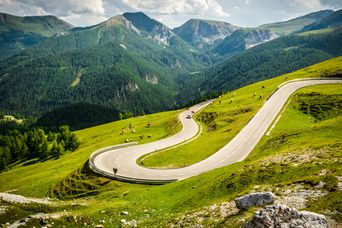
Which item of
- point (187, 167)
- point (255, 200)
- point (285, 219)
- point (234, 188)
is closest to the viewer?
point (285, 219)

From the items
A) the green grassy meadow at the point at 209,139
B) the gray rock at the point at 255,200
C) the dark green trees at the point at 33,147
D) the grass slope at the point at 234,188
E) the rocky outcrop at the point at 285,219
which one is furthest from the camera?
the dark green trees at the point at 33,147

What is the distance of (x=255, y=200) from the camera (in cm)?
2736

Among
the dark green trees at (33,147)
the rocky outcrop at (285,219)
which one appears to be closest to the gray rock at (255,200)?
the rocky outcrop at (285,219)

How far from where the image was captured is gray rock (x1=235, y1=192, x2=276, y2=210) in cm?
2719

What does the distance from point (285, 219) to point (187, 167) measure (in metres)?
41.9

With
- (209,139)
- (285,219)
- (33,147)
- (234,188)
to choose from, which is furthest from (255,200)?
(33,147)

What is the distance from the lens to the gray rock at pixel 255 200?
1070 inches

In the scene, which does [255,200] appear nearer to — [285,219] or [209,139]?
[285,219]

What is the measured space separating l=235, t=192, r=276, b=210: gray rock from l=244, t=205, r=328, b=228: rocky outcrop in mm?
5809

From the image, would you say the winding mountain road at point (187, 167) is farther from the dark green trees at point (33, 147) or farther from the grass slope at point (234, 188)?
the dark green trees at point (33, 147)

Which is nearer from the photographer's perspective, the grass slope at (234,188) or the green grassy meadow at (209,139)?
the grass slope at (234,188)

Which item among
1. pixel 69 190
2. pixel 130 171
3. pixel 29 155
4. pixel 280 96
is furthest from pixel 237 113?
pixel 29 155

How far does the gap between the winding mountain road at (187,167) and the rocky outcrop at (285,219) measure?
34.6 m

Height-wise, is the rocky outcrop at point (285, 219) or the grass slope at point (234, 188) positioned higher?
the rocky outcrop at point (285, 219)
